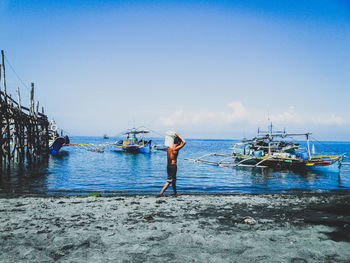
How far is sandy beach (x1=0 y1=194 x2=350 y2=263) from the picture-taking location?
4.12 meters

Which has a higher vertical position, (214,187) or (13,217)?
(13,217)

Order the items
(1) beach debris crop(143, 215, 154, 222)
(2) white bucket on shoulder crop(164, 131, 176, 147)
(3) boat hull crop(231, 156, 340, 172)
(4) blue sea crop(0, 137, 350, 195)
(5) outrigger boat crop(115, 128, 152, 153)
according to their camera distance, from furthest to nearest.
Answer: (5) outrigger boat crop(115, 128, 152, 153)
(3) boat hull crop(231, 156, 340, 172)
(4) blue sea crop(0, 137, 350, 195)
(2) white bucket on shoulder crop(164, 131, 176, 147)
(1) beach debris crop(143, 215, 154, 222)

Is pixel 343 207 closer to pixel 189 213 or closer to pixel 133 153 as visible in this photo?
pixel 189 213

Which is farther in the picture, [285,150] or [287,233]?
[285,150]

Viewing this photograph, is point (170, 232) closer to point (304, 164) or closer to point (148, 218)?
point (148, 218)

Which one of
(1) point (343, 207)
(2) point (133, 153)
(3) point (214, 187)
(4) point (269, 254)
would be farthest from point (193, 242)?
(2) point (133, 153)

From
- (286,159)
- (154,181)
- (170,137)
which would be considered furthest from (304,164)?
(170,137)

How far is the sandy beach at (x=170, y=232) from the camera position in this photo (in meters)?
4.12

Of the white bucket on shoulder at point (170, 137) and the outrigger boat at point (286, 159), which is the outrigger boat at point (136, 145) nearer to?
the outrigger boat at point (286, 159)

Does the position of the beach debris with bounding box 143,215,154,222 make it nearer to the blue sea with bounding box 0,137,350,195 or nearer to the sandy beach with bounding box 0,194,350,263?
the sandy beach with bounding box 0,194,350,263

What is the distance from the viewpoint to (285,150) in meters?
29.8

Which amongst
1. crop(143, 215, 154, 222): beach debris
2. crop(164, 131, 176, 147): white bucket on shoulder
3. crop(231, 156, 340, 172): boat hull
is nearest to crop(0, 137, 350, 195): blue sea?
crop(231, 156, 340, 172): boat hull

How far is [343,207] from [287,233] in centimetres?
442

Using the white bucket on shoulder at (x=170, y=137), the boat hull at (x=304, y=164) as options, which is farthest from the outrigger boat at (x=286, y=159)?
the white bucket on shoulder at (x=170, y=137)
